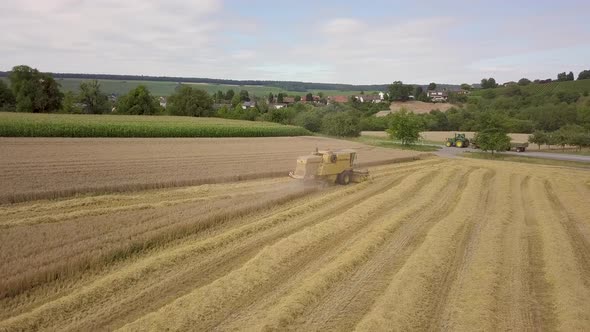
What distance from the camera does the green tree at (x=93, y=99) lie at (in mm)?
61562

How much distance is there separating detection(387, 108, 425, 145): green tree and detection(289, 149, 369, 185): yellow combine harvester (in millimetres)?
28167

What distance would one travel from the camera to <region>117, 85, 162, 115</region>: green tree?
62406 mm

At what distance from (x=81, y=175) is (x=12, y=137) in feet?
44.2

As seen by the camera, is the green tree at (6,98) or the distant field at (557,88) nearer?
the green tree at (6,98)

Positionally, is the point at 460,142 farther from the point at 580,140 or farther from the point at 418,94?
the point at 418,94

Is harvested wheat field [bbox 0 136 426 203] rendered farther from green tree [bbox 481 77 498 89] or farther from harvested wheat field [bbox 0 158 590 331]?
green tree [bbox 481 77 498 89]

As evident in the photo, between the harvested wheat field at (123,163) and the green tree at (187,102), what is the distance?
33153mm

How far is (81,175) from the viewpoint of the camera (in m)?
18.8

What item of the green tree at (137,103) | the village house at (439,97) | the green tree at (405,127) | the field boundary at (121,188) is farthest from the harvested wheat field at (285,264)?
the village house at (439,97)

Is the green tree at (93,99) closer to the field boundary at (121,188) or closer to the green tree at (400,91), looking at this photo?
the field boundary at (121,188)

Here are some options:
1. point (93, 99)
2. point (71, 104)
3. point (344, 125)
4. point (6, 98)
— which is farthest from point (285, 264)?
point (93, 99)

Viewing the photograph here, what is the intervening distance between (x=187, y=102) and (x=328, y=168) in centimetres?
5174

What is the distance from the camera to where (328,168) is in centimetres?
2059

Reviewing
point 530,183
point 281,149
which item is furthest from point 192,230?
point 281,149
